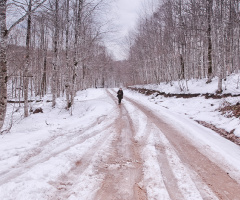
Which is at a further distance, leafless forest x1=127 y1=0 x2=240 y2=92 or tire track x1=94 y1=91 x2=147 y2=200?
leafless forest x1=127 y1=0 x2=240 y2=92

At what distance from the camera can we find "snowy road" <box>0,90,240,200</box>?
8.27 feet

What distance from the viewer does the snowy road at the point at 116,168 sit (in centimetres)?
252

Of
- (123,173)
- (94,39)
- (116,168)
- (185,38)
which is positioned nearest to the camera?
(123,173)

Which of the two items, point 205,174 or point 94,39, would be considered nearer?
point 205,174

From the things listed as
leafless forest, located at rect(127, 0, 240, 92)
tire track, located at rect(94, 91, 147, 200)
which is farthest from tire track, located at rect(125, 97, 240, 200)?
leafless forest, located at rect(127, 0, 240, 92)

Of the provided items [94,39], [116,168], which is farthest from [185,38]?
[116,168]

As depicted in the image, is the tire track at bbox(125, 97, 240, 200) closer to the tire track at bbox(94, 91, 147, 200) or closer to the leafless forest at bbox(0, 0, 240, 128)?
the tire track at bbox(94, 91, 147, 200)

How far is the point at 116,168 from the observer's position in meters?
3.38

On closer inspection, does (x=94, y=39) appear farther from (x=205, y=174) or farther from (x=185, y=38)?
(x=185, y=38)

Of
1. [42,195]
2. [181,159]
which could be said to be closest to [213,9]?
[181,159]

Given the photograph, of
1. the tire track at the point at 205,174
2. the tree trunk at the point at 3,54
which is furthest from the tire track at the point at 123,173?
the tree trunk at the point at 3,54

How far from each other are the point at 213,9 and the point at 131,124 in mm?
15402

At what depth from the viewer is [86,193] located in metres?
2.49

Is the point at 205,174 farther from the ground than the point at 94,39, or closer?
closer
